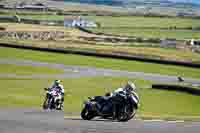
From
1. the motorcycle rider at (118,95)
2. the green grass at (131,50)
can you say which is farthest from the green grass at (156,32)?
the motorcycle rider at (118,95)

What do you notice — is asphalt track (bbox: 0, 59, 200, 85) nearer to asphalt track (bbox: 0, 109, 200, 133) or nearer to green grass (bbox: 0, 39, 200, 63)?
green grass (bbox: 0, 39, 200, 63)

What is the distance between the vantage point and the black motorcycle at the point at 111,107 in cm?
2155

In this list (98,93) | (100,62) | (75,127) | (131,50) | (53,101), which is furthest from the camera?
(131,50)

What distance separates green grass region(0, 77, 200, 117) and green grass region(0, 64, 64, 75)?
4.83m

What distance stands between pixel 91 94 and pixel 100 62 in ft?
85.9

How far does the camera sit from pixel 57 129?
16078 millimetres

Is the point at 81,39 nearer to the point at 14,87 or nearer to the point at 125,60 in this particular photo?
the point at 125,60

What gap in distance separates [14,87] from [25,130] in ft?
87.0

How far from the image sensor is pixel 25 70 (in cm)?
5519

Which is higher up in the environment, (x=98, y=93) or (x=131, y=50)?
(x=98, y=93)

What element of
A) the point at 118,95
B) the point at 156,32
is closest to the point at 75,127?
the point at 118,95

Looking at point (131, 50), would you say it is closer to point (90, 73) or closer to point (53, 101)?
point (90, 73)

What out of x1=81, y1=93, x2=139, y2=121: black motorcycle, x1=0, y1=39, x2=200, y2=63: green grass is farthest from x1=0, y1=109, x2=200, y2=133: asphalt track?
x1=0, y1=39, x2=200, y2=63: green grass

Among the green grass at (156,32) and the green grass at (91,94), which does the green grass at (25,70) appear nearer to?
Result: the green grass at (91,94)
